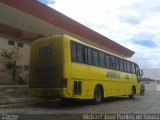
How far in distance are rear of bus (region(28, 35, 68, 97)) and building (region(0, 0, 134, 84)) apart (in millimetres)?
3750

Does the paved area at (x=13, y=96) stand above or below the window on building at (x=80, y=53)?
below

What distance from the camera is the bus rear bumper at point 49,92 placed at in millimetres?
14555

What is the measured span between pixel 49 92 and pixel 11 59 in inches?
306

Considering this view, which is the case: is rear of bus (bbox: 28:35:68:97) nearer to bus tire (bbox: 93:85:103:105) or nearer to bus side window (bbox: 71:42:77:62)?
bus side window (bbox: 71:42:77:62)

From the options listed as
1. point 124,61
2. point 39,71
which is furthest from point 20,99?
point 124,61

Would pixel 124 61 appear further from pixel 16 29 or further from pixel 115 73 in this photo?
pixel 16 29

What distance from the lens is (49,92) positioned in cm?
1511

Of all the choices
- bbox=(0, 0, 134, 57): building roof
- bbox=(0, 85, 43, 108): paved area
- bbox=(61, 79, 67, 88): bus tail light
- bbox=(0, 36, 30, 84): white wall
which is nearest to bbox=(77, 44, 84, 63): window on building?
bbox=(61, 79, 67, 88): bus tail light

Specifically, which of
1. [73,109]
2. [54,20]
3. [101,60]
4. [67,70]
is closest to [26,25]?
[54,20]

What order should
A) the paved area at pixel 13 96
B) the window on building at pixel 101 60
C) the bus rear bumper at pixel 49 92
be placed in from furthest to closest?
the window on building at pixel 101 60, the paved area at pixel 13 96, the bus rear bumper at pixel 49 92

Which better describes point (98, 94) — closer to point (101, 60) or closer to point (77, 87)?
point (101, 60)

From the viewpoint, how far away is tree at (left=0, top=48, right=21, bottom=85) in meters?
21.7

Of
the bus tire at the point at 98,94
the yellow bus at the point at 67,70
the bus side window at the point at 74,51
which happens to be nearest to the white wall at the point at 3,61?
the yellow bus at the point at 67,70

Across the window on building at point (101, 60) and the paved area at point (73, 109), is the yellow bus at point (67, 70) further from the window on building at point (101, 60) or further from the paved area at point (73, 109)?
the paved area at point (73, 109)
